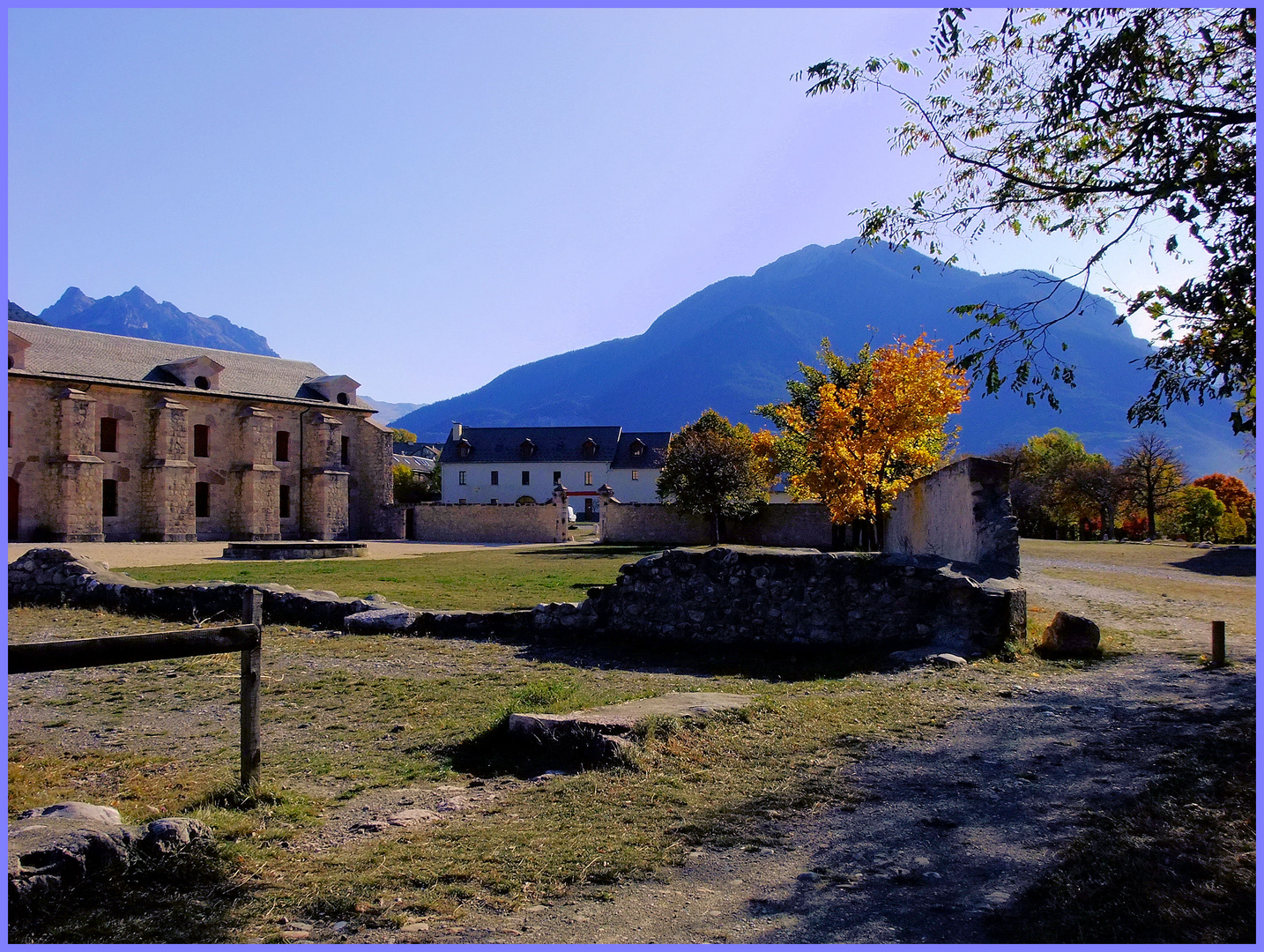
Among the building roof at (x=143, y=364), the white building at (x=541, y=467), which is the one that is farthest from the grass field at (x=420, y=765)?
the white building at (x=541, y=467)

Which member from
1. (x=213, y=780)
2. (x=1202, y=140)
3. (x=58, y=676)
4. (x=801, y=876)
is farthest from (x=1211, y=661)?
(x=58, y=676)

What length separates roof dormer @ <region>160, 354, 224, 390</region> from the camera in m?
43.7

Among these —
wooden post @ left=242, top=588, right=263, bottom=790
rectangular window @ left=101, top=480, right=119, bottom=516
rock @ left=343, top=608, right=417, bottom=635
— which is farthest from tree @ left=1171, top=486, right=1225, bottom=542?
rectangular window @ left=101, top=480, right=119, bottom=516

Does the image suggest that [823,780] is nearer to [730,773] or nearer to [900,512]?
[730,773]

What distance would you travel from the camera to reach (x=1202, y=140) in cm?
586

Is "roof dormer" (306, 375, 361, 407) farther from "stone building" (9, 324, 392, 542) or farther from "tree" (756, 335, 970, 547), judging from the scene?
"tree" (756, 335, 970, 547)

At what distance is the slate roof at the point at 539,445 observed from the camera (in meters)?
74.2

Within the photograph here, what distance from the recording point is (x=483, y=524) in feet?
147

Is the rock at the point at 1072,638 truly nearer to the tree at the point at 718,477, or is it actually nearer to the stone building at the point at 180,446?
the tree at the point at 718,477

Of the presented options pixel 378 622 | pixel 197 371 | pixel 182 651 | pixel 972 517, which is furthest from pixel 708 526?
pixel 182 651

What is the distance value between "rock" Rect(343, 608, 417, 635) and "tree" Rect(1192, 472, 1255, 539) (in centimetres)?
4646

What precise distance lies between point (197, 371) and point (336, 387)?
850 centimetres

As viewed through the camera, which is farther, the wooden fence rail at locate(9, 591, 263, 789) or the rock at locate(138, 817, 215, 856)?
the wooden fence rail at locate(9, 591, 263, 789)

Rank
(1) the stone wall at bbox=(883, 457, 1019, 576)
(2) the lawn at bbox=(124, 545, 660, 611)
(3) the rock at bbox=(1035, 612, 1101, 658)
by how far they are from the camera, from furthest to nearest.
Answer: (2) the lawn at bbox=(124, 545, 660, 611)
(1) the stone wall at bbox=(883, 457, 1019, 576)
(3) the rock at bbox=(1035, 612, 1101, 658)
